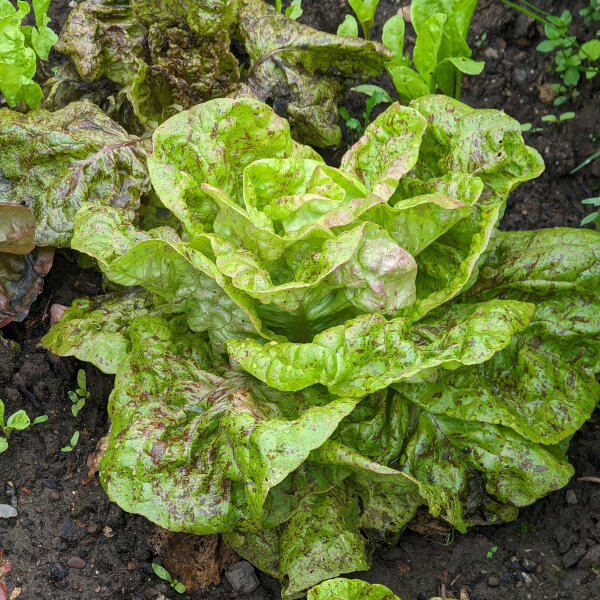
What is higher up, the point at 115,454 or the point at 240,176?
the point at 240,176

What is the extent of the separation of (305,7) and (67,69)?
1526mm

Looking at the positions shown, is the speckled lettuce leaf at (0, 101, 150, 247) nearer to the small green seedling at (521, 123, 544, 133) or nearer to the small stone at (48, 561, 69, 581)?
the small stone at (48, 561, 69, 581)

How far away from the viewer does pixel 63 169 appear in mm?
3314

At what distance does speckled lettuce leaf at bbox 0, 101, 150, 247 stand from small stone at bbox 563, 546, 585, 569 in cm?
238

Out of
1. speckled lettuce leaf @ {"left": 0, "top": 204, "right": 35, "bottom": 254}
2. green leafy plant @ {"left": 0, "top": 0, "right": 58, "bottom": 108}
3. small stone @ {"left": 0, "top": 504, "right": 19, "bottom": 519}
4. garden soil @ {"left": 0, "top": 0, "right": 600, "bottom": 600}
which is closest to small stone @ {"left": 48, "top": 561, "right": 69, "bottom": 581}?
garden soil @ {"left": 0, "top": 0, "right": 600, "bottom": 600}

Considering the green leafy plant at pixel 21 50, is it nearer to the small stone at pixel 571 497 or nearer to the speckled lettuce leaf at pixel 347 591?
the speckled lettuce leaf at pixel 347 591

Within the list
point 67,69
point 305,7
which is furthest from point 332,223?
point 305,7

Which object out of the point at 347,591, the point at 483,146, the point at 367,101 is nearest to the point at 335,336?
the point at 347,591

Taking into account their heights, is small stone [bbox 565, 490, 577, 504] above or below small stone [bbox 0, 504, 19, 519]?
above

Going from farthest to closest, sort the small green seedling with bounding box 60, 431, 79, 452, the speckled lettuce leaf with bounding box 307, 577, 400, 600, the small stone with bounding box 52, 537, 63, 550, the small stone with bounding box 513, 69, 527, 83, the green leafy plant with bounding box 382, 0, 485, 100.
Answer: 1. the small stone with bounding box 513, 69, 527, 83
2. the green leafy plant with bounding box 382, 0, 485, 100
3. the small green seedling with bounding box 60, 431, 79, 452
4. the small stone with bounding box 52, 537, 63, 550
5. the speckled lettuce leaf with bounding box 307, 577, 400, 600

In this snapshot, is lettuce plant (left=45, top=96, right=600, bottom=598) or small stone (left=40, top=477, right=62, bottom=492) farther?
small stone (left=40, top=477, right=62, bottom=492)

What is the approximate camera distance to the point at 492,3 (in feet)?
14.9

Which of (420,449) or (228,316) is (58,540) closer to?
(228,316)

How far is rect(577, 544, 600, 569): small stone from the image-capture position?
3074mm
